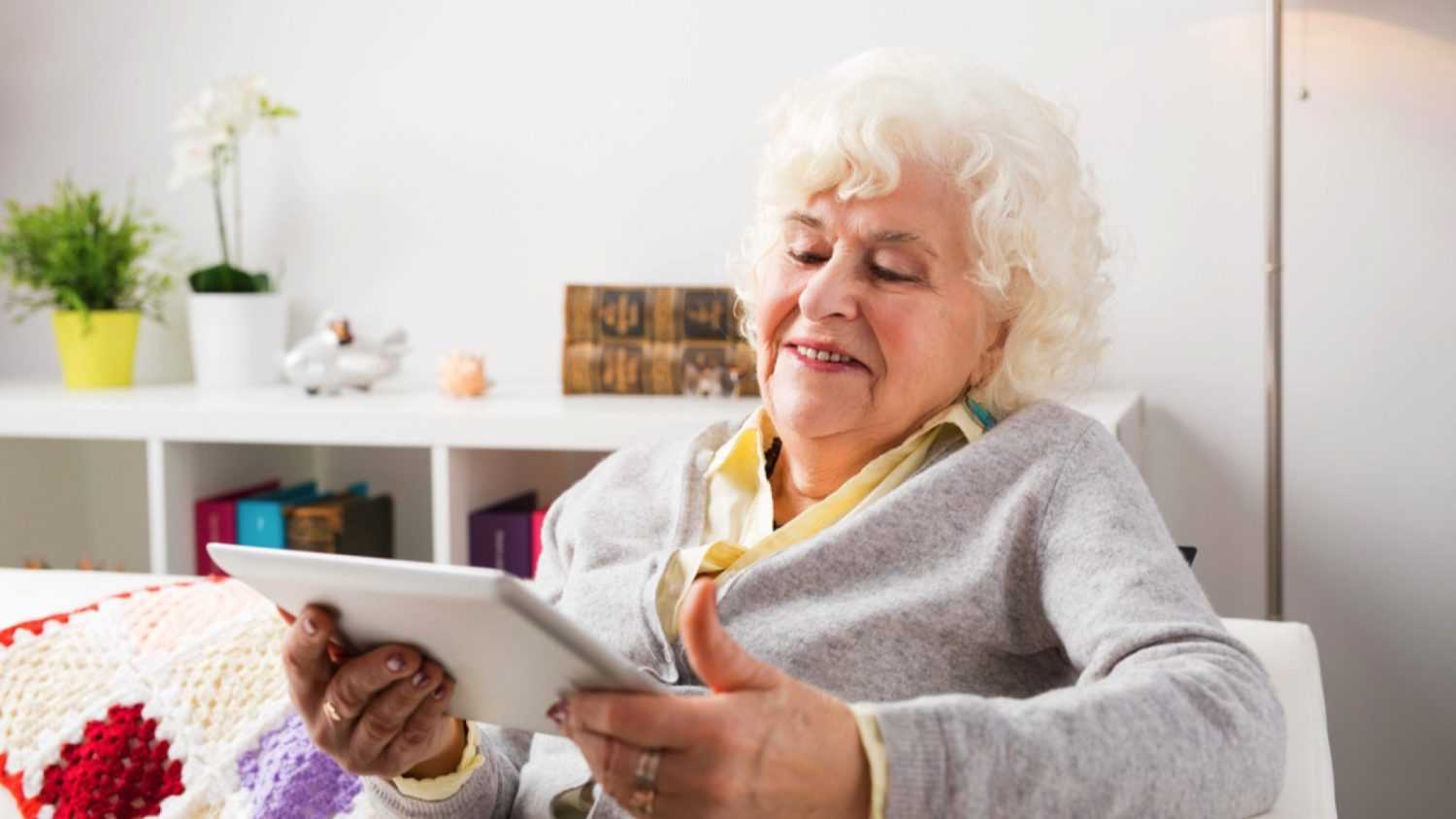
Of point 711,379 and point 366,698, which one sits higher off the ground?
point 711,379

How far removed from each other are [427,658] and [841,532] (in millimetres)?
359

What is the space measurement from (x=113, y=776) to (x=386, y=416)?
102 cm

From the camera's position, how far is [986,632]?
3.67ft

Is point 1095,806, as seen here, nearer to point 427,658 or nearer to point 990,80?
point 427,658

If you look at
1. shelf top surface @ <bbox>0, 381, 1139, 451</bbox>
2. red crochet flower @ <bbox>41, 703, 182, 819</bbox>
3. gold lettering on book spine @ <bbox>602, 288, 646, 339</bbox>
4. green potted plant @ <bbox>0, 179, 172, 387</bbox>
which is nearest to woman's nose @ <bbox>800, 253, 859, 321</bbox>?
red crochet flower @ <bbox>41, 703, 182, 819</bbox>

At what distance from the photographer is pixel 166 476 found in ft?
7.81

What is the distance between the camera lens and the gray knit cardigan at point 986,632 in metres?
0.84

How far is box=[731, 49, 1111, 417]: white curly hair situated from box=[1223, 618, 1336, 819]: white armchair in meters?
0.28

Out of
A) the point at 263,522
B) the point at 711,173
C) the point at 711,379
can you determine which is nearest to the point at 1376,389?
the point at 711,379

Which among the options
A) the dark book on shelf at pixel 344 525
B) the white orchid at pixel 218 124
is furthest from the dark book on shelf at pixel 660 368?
the white orchid at pixel 218 124

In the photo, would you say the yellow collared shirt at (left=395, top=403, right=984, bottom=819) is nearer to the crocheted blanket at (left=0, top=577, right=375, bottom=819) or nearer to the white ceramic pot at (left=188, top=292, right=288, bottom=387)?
the crocheted blanket at (left=0, top=577, right=375, bottom=819)

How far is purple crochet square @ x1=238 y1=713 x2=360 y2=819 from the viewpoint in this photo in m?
1.23

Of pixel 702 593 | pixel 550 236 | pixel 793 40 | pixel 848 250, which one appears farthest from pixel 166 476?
pixel 702 593

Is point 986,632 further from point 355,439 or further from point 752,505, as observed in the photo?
point 355,439
